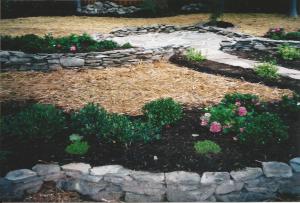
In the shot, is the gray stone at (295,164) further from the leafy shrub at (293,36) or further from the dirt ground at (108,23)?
the dirt ground at (108,23)

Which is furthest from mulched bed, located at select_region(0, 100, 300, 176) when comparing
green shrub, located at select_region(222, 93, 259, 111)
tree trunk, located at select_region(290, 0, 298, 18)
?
tree trunk, located at select_region(290, 0, 298, 18)

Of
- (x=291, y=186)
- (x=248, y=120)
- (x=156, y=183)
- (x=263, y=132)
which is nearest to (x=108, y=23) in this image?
(x=248, y=120)

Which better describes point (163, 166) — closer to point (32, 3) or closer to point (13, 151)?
point (13, 151)

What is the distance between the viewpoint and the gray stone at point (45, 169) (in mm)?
3887

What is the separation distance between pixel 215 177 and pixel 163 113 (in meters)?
1.35

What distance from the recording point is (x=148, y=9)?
15758mm

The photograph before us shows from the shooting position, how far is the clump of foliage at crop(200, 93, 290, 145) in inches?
171

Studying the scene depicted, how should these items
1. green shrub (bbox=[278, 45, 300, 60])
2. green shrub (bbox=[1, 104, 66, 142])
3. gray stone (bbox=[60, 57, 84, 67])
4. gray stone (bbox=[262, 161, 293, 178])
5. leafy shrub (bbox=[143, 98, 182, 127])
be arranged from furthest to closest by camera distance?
green shrub (bbox=[278, 45, 300, 60])
gray stone (bbox=[60, 57, 84, 67])
leafy shrub (bbox=[143, 98, 182, 127])
green shrub (bbox=[1, 104, 66, 142])
gray stone (bbox=[262, 161, 293, 178])

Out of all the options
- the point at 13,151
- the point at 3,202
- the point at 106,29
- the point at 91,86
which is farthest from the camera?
the point at 106,29

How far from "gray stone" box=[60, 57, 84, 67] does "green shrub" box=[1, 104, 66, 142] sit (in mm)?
3228

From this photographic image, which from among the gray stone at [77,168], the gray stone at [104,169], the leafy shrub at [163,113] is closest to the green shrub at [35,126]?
the gray stone at [77,168]

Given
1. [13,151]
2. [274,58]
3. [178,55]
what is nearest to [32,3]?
[178,55]

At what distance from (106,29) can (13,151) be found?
887 centimetres

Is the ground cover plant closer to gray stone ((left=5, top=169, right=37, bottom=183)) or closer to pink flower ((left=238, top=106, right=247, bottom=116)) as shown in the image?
pink flower ((left=238, top=106, right=247, bottom=116))
